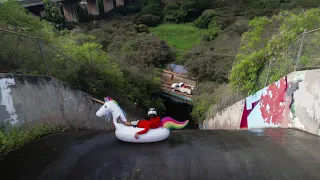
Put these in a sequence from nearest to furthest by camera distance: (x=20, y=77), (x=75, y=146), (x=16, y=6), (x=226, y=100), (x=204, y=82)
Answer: (x=75, y=146), (x=20, y=77), (x=16, y=6), (x=226, y=100), (x=204, y=82)

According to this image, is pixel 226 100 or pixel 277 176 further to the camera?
pixel 226 100

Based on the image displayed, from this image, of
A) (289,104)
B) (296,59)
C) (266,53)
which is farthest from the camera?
(266,53)

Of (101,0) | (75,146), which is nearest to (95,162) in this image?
(75,146)

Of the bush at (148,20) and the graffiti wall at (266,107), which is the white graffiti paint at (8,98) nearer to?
the graffiti wall at (266,107)

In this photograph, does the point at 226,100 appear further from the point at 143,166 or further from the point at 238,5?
the point at 238,5

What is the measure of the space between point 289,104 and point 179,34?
36770mm

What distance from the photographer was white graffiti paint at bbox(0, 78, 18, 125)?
5.95 m

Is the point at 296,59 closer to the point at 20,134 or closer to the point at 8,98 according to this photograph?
the point at 20,134

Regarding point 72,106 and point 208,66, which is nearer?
point 72,106

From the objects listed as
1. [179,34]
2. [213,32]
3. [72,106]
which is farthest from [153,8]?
[72,106]

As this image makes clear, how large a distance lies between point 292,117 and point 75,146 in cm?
650

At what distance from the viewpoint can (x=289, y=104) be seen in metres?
7.12

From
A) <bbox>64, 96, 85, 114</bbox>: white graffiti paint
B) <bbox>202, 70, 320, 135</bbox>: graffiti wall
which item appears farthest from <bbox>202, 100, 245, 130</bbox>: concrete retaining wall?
<bbox>64, 96, 85, 114</bbox>: white graffiti paint

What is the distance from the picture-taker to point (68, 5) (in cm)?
4756
